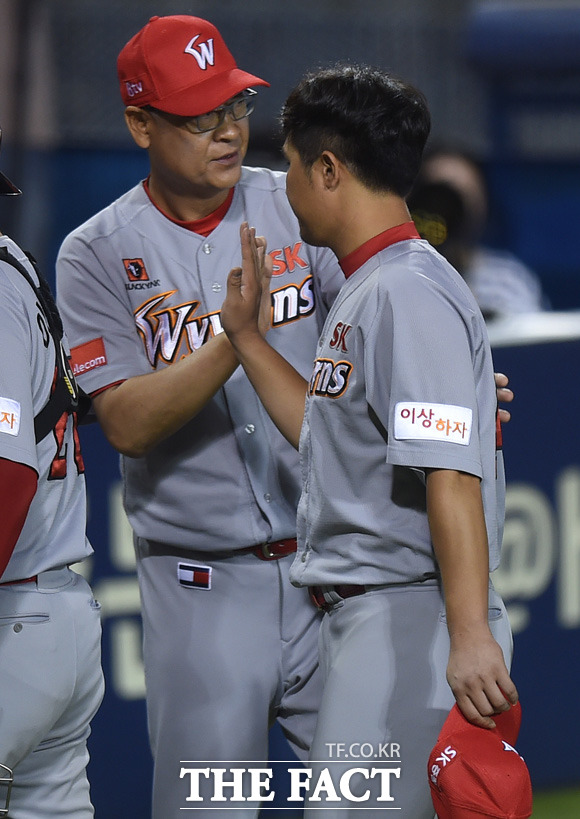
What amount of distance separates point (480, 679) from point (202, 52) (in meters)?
1.62

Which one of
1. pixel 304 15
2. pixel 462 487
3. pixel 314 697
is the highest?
pixel 304 15

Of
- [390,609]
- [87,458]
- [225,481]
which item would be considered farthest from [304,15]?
[390,609]

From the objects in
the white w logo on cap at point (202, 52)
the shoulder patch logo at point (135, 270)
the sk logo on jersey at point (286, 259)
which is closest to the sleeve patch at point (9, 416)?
the shoulder patch logo at point (135, 270)

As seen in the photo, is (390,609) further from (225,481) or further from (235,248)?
(235,248)

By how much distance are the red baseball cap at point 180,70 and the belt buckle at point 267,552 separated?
3.24 feet

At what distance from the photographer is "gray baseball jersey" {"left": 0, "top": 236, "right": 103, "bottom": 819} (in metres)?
2.17

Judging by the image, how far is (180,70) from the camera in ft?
9.14

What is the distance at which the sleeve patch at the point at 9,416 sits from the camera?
6.84 ft

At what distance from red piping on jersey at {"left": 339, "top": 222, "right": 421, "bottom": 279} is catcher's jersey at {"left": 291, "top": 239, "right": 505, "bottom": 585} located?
0.02 m

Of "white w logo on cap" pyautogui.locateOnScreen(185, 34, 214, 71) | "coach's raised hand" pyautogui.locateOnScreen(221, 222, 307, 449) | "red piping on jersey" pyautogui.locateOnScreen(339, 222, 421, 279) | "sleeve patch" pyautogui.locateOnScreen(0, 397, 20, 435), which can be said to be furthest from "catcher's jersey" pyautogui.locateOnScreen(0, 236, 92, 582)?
"white w logo on cap" pyautogui.locateOnScreen(185, 34, 214, 71)

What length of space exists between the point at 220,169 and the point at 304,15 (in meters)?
6.92

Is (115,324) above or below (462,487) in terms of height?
above

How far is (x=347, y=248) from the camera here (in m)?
2.34

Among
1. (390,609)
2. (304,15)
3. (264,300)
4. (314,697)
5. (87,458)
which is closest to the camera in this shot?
(390,609)
